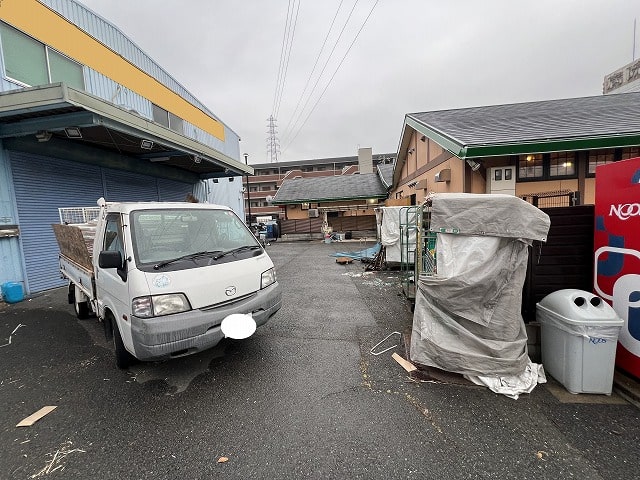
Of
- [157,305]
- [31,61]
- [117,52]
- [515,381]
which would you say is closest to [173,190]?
[117,52]

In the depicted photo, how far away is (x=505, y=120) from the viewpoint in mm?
9062

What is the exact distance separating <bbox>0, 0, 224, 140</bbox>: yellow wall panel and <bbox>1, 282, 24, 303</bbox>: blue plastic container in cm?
599

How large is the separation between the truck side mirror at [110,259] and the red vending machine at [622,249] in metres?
5.19

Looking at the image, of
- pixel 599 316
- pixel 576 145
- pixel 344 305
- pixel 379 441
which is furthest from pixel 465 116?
pixel 379 441

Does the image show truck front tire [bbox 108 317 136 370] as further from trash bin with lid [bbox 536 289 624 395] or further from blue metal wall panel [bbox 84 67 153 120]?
blue metal wall panel [bbox 84 67 153 120]

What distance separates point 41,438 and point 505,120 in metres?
12.2

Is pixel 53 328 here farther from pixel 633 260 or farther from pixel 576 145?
pixel 576 145

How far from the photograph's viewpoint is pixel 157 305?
267 cm

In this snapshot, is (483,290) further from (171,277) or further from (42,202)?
(42,202)

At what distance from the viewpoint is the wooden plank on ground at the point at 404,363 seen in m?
3.22

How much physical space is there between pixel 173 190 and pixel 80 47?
5254 millimetres

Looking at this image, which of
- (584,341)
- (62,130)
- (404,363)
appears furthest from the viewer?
(62,130)

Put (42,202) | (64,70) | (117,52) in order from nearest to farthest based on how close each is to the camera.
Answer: (42,202)
(64,70)
(117,52)

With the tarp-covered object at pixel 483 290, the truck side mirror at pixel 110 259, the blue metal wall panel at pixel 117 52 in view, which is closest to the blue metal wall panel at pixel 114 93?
the blue metal wall panel at pixel 117 52
